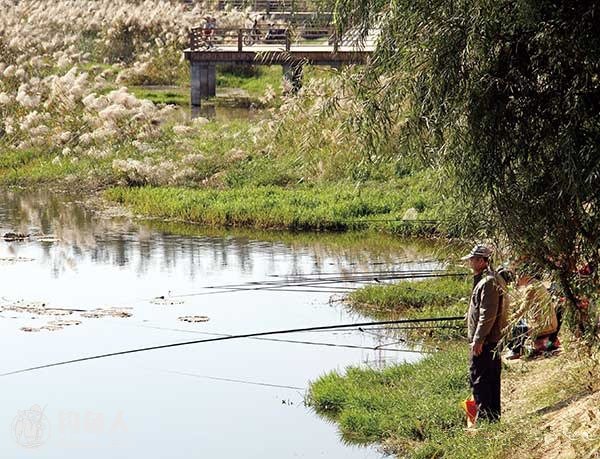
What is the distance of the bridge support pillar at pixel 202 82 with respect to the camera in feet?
135

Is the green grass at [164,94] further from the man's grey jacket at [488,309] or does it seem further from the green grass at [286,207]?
the man's grey jacket at [488,309]

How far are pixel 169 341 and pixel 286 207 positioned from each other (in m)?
8.47

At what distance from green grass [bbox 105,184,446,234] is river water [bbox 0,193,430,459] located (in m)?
0.63

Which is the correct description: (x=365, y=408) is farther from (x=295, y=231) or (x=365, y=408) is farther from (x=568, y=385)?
(x=295, y=231)

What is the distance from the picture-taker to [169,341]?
16891 mm

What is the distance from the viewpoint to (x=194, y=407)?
567 inches

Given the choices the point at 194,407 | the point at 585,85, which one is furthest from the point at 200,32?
the point at 585,85

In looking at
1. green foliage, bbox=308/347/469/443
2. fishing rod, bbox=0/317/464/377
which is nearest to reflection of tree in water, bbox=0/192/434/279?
fishing rod, bbox=0/317/464/377

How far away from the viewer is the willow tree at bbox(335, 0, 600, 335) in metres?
10.2

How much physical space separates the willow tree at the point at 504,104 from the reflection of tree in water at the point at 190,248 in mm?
10094

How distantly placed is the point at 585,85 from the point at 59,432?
19.7 ft

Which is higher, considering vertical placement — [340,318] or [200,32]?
[200,32]

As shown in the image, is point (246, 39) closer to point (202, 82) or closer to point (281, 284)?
point (202, 82)

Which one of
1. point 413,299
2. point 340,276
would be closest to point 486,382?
point 413,299
